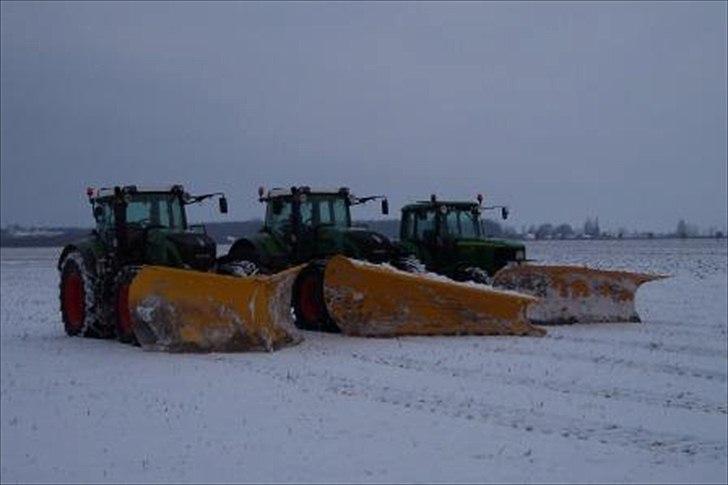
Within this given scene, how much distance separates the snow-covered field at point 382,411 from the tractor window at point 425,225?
→ 149 inches

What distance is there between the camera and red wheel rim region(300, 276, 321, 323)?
47.0 ft

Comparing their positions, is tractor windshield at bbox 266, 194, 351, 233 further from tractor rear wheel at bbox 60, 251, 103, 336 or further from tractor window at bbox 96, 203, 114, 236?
tractor rear wheel at bbox 60, 251, 103, 336

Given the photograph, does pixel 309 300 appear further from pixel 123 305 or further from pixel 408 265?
pixel 123 305

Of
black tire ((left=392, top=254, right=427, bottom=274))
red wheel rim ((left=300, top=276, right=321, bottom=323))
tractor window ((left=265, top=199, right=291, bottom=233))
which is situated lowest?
red wheel rim ((left=300, top=276, right=321, bottom=323))

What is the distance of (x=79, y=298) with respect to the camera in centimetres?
1395

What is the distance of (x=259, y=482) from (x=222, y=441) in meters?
1.09

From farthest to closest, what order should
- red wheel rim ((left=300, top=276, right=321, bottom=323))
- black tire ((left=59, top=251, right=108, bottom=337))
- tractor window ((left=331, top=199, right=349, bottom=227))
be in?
tractor window ((left=331, top=199, right=349, bottom=227))
red wheel rim ((left=300, top=276, right=321, bottom=323))
black tire ((left=59, top=251, right=108, bottom=337))

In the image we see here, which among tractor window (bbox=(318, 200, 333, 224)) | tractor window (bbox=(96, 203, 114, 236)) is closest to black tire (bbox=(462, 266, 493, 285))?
tractor window (bbox=(318, 200, 333, 224))

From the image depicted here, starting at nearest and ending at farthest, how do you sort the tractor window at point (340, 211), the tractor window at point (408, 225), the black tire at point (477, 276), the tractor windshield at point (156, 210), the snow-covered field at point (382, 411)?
1. the snow-covered field at point (382, 411)
2. the tractor windshield at point (156, 210)
3. the black tire at point (477, 276)
4. the tractor window at point (340, 211)
5. the tractor window at point (408, 225)

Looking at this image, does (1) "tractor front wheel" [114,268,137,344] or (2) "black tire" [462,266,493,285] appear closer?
(1) "tractor front wheel" [114,268,137,344]

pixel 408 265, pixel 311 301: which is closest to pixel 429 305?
pixel 408 265

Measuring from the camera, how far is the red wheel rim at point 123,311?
12511 mm

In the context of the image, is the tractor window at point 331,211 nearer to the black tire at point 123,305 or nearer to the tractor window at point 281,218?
the tractor window at point 281,218

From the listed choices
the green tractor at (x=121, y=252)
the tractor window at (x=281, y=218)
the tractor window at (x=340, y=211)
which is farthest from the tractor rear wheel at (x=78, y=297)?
the tractor window at (x=340, y=211)
